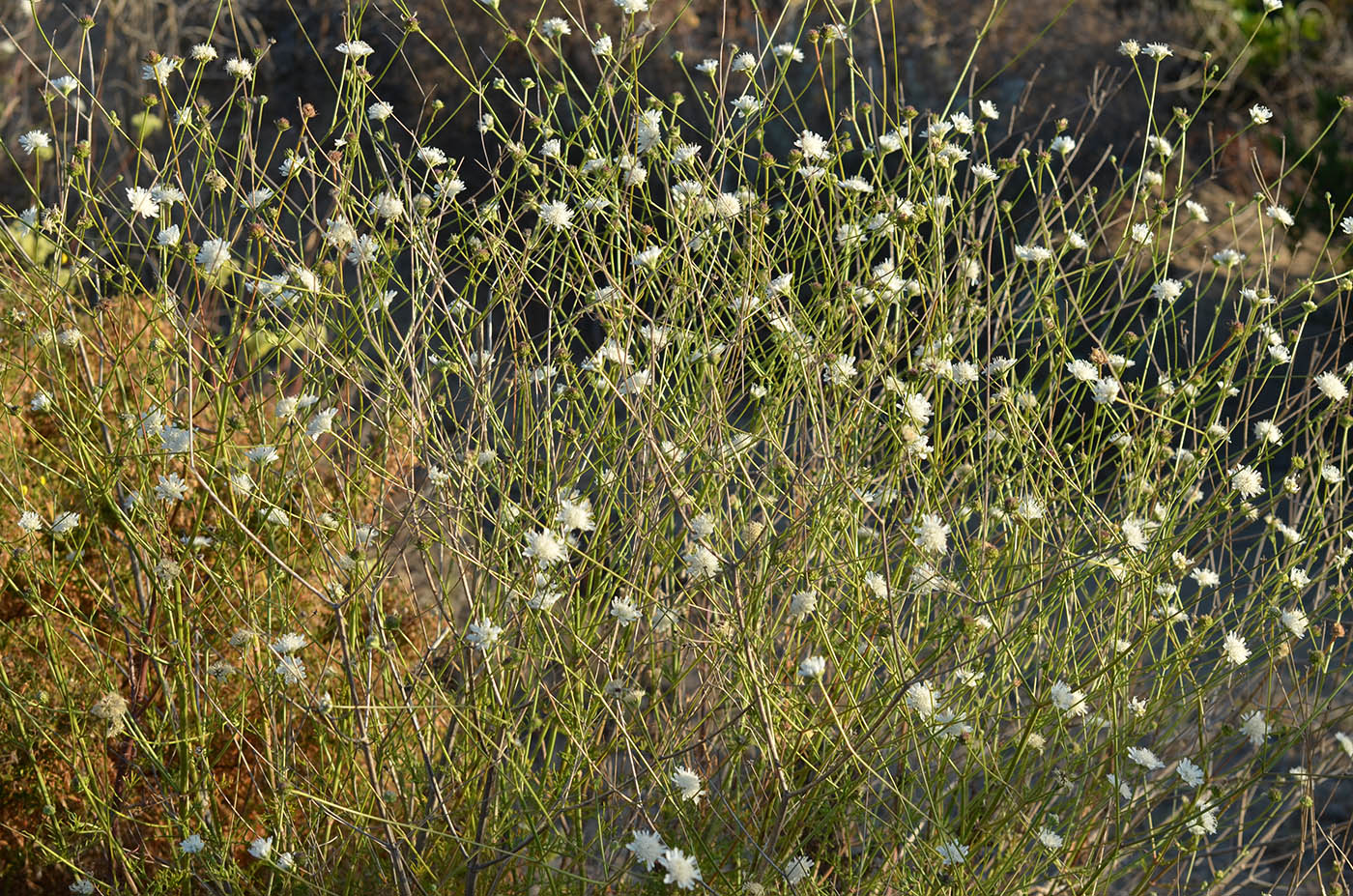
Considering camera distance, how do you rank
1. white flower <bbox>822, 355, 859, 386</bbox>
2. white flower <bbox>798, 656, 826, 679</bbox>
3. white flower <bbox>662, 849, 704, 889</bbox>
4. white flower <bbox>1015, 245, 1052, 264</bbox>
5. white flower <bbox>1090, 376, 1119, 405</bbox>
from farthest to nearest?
white flower <bbox>1015, 245, 1052, 264</bbox>
white flower <bbox>1090, 376, 1119, 405</bbox>
white flower <bbox>822, 355, 859, 386</bbox>
white flower <bbox>798, 656, 826, 679</bbox>
white flower <bbox>662, 849, 704, 889</bbox>

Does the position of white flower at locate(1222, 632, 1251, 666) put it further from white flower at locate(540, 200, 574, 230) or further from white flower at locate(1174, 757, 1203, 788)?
white flower at locate(540, 200, 574, 230)

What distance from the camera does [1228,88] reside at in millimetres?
6609

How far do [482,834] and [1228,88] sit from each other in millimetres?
6152

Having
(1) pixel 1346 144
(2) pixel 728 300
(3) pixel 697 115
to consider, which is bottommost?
(3) pixel 697 115

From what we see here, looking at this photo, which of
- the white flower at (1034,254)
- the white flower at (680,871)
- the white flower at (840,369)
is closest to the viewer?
the white flower at (680,871)

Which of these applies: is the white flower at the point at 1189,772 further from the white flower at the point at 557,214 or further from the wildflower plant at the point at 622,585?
the white flower at the point at 557,214

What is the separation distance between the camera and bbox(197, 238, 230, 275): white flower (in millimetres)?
1851

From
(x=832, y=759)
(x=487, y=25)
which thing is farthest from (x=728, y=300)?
(x=487, y=25)

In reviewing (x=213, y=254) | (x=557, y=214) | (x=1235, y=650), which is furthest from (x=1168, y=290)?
(x=213, y=254)

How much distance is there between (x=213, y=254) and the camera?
1.89 m

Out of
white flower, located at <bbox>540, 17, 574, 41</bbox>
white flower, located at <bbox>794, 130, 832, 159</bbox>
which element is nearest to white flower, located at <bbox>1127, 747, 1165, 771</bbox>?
white flower, located at <bbox>794, 130, 832, 159</bbox>

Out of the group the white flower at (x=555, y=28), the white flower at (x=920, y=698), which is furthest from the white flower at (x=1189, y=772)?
the white flower at (x=555, y=28)

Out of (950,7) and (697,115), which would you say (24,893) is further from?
(950,7)

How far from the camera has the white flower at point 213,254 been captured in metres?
1.85
